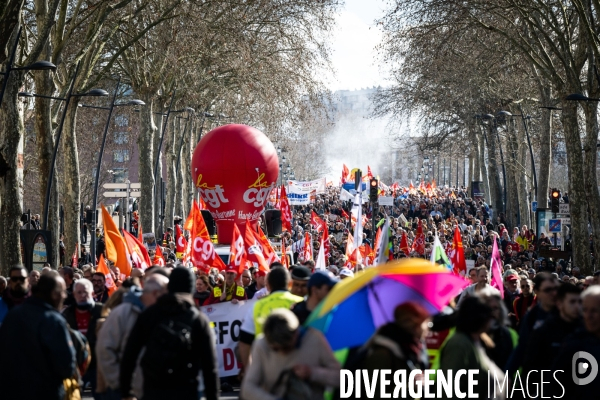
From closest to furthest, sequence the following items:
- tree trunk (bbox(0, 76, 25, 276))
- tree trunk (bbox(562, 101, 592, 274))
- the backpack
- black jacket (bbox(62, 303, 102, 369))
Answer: the backpack → black jacket (bbox(62, 303, 102, 369)) → tree trunk (bbox(0, 76, 25, 276)) → tree trunk (bbox(562, 101, 592, 274))

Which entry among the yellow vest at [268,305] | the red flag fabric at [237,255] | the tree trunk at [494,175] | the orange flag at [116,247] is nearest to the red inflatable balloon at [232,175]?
the red flag fabric at [237,255]

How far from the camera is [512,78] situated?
4659cm

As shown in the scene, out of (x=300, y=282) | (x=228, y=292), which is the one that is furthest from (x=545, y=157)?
(x=300, y=282)

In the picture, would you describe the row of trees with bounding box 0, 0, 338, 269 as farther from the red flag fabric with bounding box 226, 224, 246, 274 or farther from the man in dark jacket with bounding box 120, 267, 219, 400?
the man in dark jacket with bounding box 120, 267, 219, 400

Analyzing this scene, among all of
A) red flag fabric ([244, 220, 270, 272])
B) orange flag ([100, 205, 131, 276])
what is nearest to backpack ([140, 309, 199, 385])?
orange flag ([100, 205, 131, 276])

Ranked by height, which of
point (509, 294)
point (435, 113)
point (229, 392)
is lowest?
point (229, 392)

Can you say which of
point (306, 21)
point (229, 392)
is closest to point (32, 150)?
point (306, 21)

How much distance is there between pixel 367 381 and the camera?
634 centimetres

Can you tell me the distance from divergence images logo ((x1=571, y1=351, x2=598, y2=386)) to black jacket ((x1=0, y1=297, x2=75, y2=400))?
3.07 meters

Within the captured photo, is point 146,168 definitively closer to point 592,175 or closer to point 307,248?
point 307,248

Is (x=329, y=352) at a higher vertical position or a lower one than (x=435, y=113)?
lower

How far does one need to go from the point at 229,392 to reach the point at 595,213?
17.3m

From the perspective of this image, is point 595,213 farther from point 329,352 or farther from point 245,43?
point 329,352

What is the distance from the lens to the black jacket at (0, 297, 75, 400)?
7656 mm
